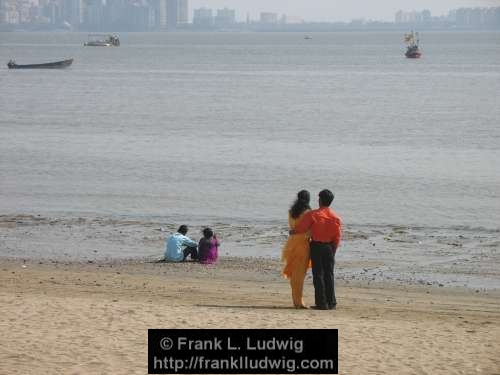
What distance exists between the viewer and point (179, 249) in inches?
808

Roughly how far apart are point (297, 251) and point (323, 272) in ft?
1.33

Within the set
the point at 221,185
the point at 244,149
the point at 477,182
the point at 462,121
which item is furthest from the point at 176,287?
the point at 462,121

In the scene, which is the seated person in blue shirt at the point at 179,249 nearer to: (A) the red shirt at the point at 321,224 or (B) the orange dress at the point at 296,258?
(B) the orange dress at the point at 296,258

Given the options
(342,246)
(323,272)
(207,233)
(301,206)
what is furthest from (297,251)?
(342,246)

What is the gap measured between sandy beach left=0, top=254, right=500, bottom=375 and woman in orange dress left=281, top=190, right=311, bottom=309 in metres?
0.36

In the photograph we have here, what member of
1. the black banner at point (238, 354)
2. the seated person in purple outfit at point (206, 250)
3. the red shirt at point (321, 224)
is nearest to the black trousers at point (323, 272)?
the red shirt at point (321, 224)

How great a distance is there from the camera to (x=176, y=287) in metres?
17.6

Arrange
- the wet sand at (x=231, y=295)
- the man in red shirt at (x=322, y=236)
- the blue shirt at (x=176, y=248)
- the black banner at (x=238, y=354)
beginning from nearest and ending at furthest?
the black banner at (x=238, y=354) → the wet sand at (x=231, y=295) → the man in red shirt at (x=322, y=236) → the blue shirt at (x=176, y=248)

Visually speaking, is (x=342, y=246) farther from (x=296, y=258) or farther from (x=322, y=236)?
(x=322, y=236)

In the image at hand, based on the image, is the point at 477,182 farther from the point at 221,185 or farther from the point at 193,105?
the point at 193,105

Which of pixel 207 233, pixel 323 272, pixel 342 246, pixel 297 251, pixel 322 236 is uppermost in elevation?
pixel 322 236

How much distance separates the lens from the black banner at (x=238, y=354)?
11047 mm

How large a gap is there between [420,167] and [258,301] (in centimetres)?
2471

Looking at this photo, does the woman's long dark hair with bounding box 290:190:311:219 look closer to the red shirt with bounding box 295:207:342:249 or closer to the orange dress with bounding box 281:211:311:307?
the orange dress with bounding box 281:211:311:307
